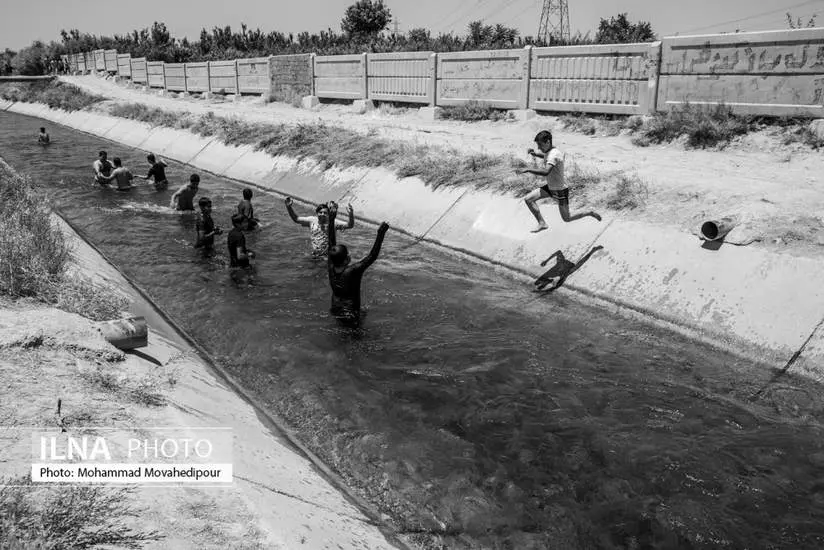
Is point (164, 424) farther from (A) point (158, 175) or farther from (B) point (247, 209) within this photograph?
(A) point (158, 175)

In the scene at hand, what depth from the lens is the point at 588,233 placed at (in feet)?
34.5

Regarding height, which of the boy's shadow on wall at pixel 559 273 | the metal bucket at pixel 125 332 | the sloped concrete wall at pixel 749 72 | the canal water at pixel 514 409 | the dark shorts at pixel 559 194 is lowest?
the canal water at pixel 514 409

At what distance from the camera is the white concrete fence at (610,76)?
45.3ft

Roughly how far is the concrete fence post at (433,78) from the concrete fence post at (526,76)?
175 inches

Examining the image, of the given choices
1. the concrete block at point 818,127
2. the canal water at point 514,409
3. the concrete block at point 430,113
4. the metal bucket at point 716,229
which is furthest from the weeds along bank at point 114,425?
the concrete block at point 430,113

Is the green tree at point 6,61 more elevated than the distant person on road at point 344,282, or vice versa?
the green tree at point 6,61

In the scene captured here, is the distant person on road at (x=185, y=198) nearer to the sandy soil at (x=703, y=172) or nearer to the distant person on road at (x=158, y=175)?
the distant person on road at (x=158, y=175)

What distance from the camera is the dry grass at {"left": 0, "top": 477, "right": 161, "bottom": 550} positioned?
282 centimetres

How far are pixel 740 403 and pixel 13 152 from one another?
3114 cm

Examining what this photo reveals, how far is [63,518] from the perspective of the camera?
3.01 metres

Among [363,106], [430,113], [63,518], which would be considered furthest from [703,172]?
[363,106]

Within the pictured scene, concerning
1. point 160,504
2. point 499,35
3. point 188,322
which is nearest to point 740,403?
point 160,504

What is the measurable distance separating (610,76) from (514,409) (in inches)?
546

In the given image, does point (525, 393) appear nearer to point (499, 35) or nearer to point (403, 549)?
point (403, 549)
